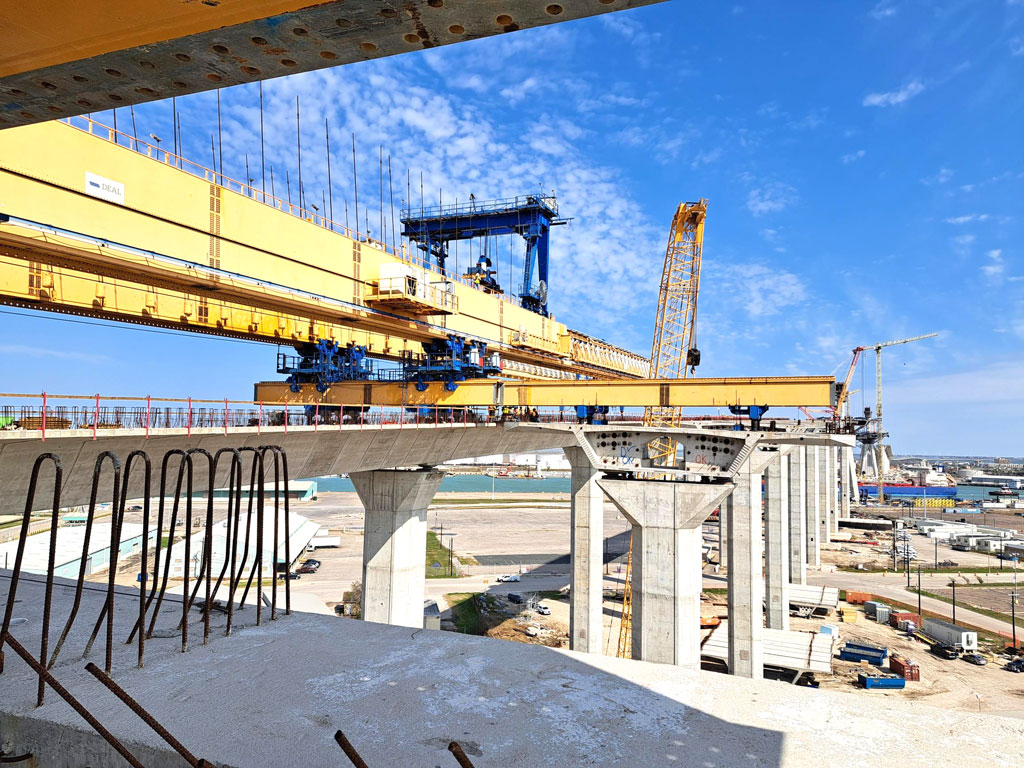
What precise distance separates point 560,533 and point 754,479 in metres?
51.0

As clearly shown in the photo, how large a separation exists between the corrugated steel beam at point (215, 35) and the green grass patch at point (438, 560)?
54.2 meters

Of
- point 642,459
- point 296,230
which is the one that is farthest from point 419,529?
point 296,230

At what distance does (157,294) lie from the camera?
59.3 ft

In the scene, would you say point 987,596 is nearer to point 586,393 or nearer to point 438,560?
point 586,393

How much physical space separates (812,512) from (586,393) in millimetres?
48758

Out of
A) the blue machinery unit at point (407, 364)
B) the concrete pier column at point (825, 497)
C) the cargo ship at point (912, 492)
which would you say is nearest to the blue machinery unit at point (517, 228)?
the blue machinery unit at point (407, 364)

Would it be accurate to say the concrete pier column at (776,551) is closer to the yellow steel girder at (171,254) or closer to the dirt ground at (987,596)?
the dirt ground at (987,596)

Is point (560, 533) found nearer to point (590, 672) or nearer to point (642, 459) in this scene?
point (642, 459)

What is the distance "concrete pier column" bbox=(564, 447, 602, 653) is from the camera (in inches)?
1174

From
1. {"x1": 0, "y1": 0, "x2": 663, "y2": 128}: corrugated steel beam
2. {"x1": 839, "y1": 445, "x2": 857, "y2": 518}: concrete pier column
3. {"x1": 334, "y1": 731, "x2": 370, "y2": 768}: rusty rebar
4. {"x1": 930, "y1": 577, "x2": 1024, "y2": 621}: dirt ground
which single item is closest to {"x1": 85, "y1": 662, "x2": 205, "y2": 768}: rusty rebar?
{"x1": 334, "y1": 731, "x2": 370, "y2": 768}: rusty rebar

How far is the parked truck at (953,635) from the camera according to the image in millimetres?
37969

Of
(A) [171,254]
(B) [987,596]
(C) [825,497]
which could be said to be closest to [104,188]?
(A) [171,254]

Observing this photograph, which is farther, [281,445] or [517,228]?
[517,228]

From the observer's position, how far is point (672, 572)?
26094 millimetres
